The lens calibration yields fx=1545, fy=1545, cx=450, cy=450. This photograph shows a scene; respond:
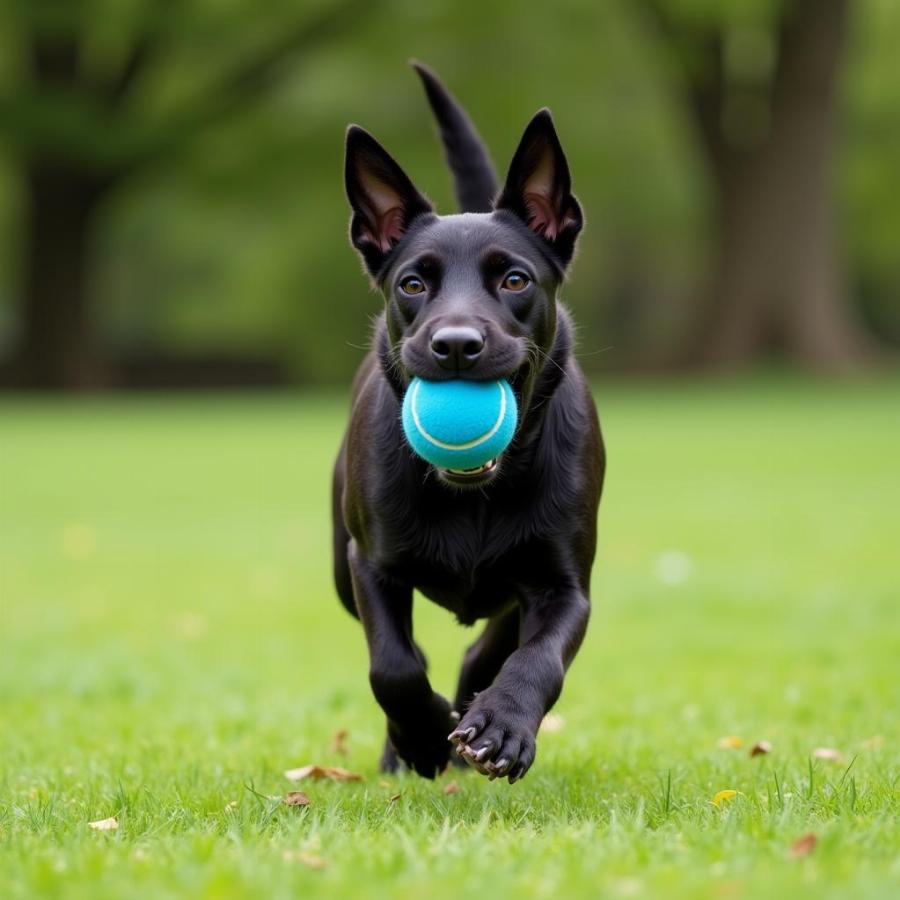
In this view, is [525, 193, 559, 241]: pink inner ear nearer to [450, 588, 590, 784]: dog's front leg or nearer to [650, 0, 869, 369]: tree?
[450, 588, 590, 784]: dog's front leg

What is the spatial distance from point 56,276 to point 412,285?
32.6 meters

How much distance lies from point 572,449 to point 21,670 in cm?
376

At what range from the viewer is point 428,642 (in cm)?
843

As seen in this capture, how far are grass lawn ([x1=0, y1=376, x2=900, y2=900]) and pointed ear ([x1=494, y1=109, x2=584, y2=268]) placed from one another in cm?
161

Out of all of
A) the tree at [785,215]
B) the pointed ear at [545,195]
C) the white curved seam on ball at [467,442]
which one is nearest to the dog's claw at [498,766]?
the white curved seam on ball at [467,442]

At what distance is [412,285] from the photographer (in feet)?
14.4

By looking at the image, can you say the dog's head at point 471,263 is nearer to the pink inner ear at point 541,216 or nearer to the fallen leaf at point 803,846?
the pink inner ear at point 541,216

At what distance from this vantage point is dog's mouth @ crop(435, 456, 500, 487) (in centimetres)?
411

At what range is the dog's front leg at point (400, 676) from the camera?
427 cm

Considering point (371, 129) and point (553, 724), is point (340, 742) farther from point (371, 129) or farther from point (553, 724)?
point (371, 129)

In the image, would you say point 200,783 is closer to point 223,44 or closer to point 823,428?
point 823,428

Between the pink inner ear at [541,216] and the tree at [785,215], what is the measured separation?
28243mm

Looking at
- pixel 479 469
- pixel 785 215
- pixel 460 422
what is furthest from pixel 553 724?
pixel 785 215

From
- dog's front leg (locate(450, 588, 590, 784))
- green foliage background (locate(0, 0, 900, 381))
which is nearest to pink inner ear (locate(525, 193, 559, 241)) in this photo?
dog's front leg (locate(450, 588, 590, 784))
